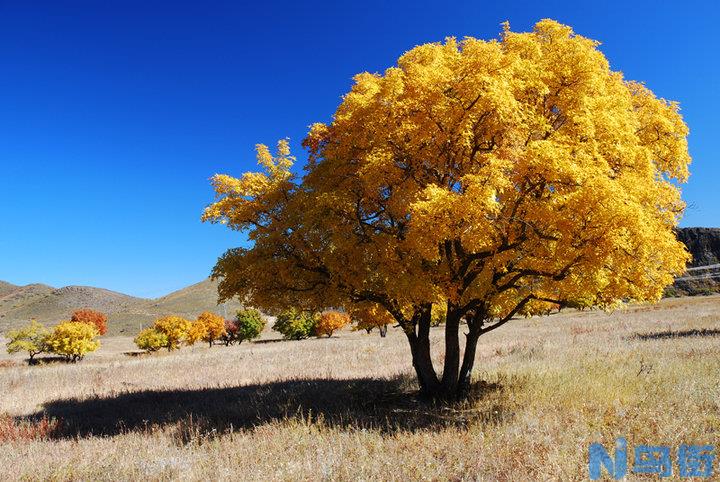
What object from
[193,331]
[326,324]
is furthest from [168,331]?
[326,324]

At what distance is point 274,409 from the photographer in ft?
44.7

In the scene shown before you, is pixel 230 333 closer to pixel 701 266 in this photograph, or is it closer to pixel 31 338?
pixel 31 338

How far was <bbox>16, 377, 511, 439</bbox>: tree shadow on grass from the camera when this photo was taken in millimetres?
11031

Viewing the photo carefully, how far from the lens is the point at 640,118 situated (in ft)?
39.9

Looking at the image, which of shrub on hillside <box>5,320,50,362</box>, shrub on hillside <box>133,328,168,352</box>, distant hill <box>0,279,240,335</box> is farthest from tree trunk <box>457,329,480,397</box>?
distant hill <box>0,279,240,335</box>

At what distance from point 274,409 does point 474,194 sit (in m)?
9.49

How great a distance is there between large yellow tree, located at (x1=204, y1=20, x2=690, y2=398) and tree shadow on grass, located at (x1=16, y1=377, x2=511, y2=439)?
1889 millimetres

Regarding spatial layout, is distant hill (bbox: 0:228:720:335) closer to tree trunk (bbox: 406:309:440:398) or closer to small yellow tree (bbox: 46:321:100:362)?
small yellow tree (bbox: 46:321:100:362)

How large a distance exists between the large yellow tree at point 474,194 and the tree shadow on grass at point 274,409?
1889 millimetres

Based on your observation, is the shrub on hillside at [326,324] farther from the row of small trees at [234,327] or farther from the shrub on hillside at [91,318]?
the shrub on hillside at [91,318]

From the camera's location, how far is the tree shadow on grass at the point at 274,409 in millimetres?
11031

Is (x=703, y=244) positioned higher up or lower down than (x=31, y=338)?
higher up

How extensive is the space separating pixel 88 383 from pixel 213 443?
19281 millimetres

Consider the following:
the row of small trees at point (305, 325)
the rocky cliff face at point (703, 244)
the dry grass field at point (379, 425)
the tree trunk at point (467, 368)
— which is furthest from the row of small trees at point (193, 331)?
the rocky cliff face at point (703, 244)
